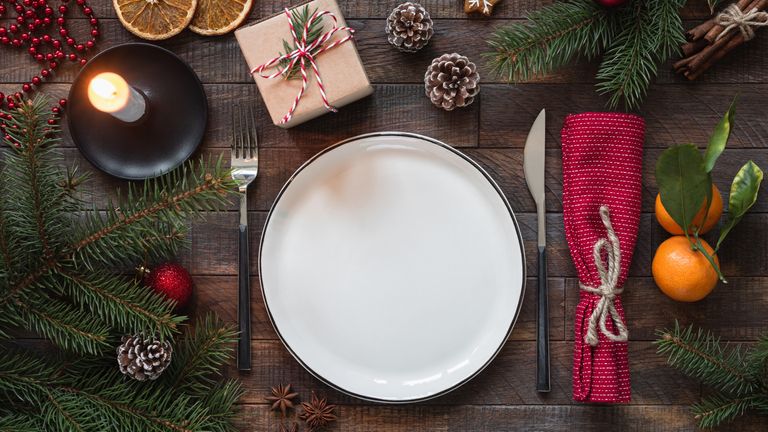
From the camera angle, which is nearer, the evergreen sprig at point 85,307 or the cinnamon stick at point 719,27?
the evergreen sprig at point 85,307

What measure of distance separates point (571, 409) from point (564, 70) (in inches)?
23.1

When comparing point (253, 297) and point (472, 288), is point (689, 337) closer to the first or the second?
point (472, 288)

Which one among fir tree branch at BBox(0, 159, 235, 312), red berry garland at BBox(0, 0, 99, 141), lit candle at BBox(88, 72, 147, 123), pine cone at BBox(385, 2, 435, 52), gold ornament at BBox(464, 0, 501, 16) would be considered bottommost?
fir tree branch at BBox(0, 159, 235, 312)

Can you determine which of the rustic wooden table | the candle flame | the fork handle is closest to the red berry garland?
the rustic wooden table

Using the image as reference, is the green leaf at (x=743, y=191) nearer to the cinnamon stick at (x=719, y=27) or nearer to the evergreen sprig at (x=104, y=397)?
the cinnamon stick at (x=719, y=27)

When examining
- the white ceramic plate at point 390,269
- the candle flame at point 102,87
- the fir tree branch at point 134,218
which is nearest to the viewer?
the fir tree branch at point 134,218

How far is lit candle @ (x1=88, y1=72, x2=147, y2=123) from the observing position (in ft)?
3.22

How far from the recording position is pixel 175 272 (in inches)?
41.6

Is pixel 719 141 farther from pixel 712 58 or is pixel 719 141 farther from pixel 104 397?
pixel 104 397

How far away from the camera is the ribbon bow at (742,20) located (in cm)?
102

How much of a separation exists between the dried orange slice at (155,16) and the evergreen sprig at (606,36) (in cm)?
52

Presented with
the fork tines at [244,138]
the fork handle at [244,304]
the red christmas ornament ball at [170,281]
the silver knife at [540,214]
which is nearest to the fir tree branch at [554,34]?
the silver knife at [540,214]

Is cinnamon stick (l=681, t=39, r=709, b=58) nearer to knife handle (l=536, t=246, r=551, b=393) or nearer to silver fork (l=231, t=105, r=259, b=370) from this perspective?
knife handle (l=536, t=246, r=551, b=393)

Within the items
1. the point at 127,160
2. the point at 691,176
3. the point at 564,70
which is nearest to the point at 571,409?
the point at 691,176
